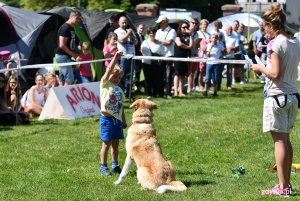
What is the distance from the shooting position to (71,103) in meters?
15.0

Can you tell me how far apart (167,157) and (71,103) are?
16.0 feet

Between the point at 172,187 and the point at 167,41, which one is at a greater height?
the point at 167,41

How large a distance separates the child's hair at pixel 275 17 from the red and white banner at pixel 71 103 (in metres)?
7.85

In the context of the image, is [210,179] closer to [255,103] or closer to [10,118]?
[10,118]

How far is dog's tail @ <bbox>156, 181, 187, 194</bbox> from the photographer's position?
7.95m

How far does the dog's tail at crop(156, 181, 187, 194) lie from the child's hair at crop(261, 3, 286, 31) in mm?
1991

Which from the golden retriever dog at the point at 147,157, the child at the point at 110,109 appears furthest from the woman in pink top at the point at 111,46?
the golden retriever dog at the point at 147,157

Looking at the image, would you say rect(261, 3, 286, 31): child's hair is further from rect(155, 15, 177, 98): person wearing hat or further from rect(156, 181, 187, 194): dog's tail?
rect(155, 15, 177, 98): person wearing hat

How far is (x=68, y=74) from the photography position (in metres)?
15.9

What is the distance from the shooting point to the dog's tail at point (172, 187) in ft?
26.1

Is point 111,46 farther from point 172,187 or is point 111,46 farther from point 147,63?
point 172,187

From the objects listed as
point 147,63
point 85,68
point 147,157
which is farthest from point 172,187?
point 147,63

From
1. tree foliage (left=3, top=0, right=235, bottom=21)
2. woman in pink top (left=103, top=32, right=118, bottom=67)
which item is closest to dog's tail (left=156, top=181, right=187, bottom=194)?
woman in pink top (left=103, top=32, right=118, bottom=67)

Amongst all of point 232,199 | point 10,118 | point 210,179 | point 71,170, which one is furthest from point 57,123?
point 232,199
